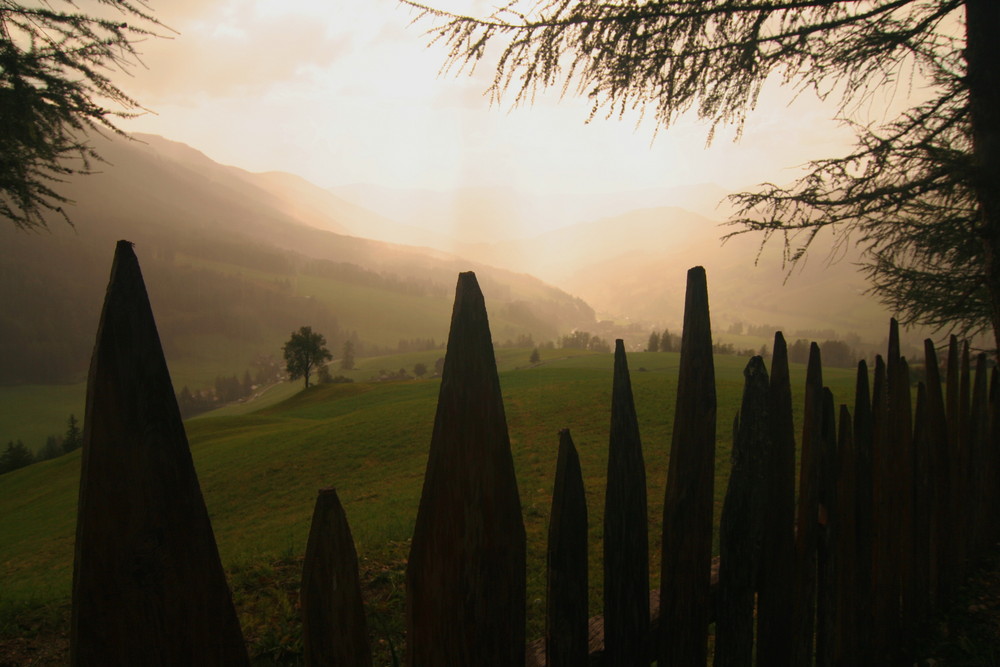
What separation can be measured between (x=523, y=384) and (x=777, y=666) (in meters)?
33.3

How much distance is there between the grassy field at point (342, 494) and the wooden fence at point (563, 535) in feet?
8.38

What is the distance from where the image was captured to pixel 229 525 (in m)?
13.2

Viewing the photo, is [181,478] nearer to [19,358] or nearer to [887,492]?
[887,492]

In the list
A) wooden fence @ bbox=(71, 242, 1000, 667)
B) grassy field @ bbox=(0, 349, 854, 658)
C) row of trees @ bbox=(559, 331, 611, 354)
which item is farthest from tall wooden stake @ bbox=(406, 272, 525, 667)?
row of trees @ bbox=(559, 331, 611, 354)

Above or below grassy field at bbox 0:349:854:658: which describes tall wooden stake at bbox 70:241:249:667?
above

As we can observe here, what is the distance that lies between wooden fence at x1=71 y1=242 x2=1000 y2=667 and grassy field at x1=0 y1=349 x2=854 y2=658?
2553 mm

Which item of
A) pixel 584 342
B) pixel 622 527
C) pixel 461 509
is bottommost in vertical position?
pixel 622 527

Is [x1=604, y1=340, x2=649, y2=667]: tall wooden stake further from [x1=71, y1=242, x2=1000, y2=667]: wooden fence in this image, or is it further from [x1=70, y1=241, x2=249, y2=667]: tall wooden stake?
[x1=70, y1=241, x2=249, y2=667]: tall wooden stake

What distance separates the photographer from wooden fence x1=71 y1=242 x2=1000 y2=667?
0.90 m

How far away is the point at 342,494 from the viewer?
1356 cm

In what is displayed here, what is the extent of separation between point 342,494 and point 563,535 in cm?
1352

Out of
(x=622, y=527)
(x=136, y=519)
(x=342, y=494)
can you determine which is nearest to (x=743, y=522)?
(x=622, y=527)

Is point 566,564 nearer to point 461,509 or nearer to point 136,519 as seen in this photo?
point 461,509

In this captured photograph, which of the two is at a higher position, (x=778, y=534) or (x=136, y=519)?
(x=136, y=519)
